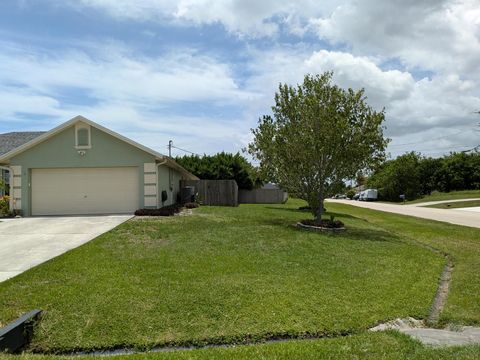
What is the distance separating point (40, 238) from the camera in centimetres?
1233

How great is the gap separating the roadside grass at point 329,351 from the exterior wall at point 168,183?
1593 cm

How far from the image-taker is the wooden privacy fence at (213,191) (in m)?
29.0

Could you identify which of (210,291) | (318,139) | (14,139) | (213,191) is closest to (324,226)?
(318,139)

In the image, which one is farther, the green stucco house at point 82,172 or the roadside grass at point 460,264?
the green stucco house at point 82,172

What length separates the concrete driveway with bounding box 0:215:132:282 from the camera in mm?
9125

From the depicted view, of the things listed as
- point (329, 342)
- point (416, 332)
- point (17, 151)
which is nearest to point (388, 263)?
point (416, 332)

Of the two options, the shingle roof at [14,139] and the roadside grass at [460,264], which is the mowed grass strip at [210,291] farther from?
the shingle roof at [14,139]

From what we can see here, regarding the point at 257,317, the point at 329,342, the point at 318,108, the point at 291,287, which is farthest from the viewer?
the point at 318,108

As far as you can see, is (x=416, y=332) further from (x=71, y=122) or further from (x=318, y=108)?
(x=71, y=122)

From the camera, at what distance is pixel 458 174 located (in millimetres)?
59781

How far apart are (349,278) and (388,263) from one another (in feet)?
7.03

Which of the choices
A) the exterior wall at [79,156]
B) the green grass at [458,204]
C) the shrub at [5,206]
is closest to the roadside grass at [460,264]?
the exterior wall at [79,156]

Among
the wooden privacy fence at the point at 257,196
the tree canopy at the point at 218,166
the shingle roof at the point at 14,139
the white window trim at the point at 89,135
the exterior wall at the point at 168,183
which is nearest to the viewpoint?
the white window trim at the point at 89,135

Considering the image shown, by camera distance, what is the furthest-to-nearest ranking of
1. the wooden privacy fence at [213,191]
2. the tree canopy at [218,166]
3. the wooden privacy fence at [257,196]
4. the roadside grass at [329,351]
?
the wooden privacy fence at [257,196]
the tree canopy at [218,166]
the wooden privacy fence at [213,191]
the roadside grass at [329,351]
